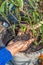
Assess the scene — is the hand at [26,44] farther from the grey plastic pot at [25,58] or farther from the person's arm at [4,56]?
the person's arm at [4,56]

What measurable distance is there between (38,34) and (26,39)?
0.11 metres

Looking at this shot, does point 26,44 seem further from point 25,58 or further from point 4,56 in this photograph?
point 4,56

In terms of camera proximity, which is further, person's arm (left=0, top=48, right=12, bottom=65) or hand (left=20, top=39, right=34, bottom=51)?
hand (left=20, top=39, right=34, bottom=51)

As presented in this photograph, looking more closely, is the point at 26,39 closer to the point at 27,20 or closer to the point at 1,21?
the point at 27,20

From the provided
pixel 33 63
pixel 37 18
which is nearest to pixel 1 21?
Result: pixel 37 18

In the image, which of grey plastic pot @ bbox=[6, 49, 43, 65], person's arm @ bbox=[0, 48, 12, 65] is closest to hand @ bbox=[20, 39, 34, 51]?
grey plastic pot @ bbox=[6, 49, 43, 65]

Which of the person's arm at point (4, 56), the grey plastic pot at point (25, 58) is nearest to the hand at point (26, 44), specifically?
the grey plastic pot at point (25, 58)

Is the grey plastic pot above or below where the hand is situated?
below

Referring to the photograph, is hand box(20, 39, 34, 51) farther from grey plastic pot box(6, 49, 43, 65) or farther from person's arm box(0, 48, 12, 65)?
person's arm box(0, 48, 12, 65)

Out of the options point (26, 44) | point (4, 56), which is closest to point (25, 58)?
point (26, 44)

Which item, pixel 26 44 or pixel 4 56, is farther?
pixel 26 44

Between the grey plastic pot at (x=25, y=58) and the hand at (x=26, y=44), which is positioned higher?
the hand at (x=26, y=44)

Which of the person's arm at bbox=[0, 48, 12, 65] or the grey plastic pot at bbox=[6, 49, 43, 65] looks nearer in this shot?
the person's arm at bbox=[0, 48, 12, 65]

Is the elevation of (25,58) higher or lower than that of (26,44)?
lower
